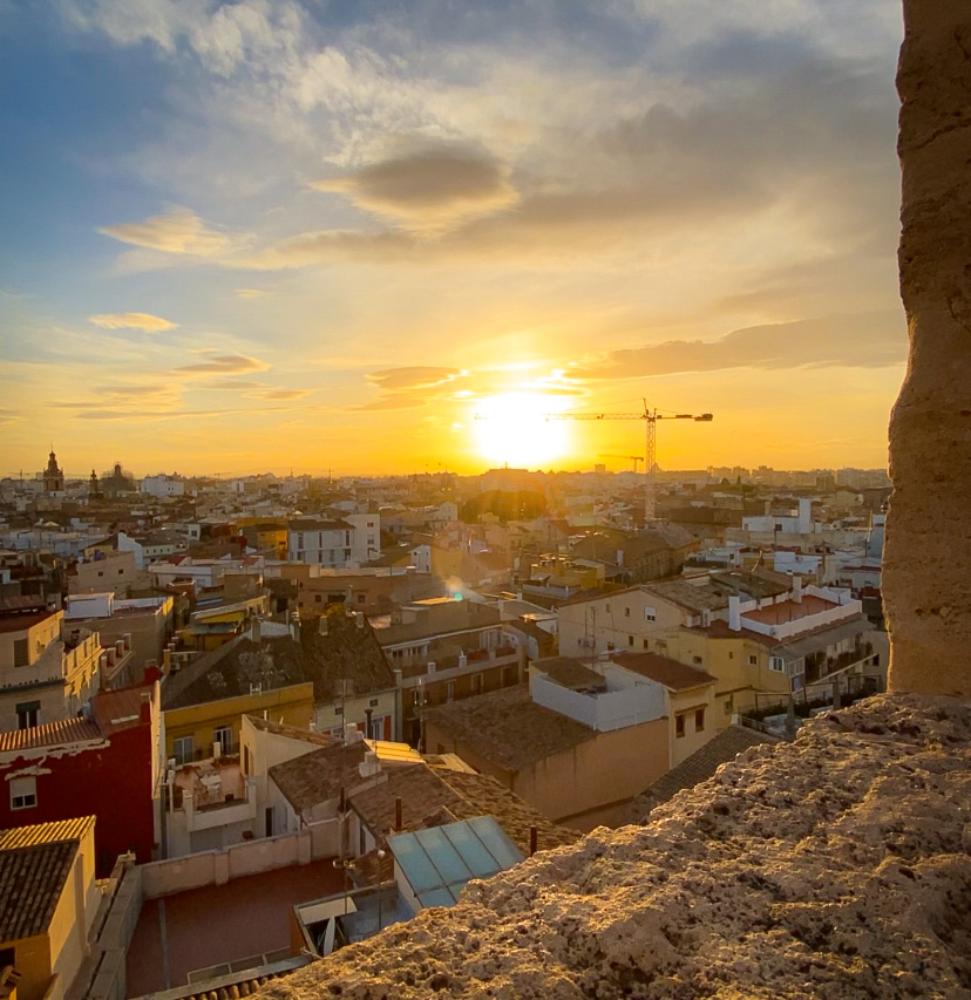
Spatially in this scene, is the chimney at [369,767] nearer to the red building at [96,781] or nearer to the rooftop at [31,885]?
the red building at [96,781]

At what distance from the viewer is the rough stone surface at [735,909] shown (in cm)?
188

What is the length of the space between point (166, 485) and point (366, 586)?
131 meters

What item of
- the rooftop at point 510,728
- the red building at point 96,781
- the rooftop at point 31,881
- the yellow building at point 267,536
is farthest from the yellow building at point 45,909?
the yellow building at point 267,536

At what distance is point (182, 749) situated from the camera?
17.2 m

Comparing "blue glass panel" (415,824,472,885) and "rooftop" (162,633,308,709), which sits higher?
"blue glass panel" (415,824,472,885)

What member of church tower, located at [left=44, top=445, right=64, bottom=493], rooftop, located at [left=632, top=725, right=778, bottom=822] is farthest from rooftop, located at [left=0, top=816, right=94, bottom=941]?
church tower, located at [left=44, top=445, right=64, bottom=493]

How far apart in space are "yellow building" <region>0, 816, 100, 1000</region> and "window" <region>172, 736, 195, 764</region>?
8.39 metres

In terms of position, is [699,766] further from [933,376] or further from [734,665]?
[933,376]

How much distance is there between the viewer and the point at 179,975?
8781mm

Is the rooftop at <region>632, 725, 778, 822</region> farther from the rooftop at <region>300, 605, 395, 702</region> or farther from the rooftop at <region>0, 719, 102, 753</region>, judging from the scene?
the rooftop at <region>0, 719, 102, 753</region>

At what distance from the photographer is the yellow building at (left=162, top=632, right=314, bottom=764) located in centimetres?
1720

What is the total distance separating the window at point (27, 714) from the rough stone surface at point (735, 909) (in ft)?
53.0

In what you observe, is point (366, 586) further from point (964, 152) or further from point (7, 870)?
point (964, 152)

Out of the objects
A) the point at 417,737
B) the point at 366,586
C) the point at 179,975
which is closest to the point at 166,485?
the point at 366,586
